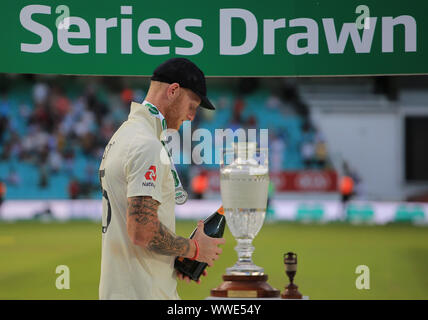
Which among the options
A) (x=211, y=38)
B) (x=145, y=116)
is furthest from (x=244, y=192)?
(x=211, y=38)

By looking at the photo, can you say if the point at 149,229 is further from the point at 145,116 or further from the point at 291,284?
the point at 291,284

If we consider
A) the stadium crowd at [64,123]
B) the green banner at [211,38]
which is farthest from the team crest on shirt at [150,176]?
the stadium crowd at [64,123]

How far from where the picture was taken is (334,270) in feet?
23.2

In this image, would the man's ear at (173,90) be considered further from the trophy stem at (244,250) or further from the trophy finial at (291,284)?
the trophy finial at (291,284)

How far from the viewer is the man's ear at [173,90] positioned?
7.84 feet

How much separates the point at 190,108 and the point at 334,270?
4.97m

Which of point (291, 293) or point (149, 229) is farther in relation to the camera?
point (291, 293)

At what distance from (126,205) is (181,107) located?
1.27 ft

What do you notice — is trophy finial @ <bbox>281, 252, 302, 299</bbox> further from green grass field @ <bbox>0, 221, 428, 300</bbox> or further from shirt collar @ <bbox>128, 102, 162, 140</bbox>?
green grass field @ <bbox>0, 221, 428, 300</bbox>

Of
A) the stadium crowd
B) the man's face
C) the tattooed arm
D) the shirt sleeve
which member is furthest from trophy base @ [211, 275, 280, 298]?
the stadium crowd

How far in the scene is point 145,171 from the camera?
86.0 inches

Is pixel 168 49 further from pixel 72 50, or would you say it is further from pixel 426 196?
pixel 426 196

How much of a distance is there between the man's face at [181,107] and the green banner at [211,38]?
3.34 feet

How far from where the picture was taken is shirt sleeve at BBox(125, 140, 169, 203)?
218 cm
